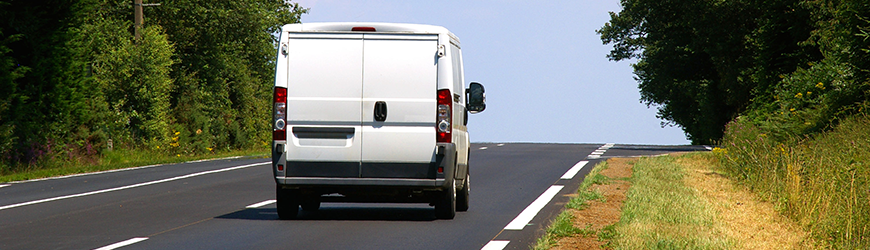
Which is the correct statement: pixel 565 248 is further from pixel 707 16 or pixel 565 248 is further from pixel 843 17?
pixel 707 16

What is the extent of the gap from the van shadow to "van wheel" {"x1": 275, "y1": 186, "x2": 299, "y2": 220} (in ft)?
0.49

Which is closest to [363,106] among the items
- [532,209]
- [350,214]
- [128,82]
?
[350,214]

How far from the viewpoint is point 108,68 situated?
31.1 metres

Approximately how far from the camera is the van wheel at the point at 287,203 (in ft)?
40.1

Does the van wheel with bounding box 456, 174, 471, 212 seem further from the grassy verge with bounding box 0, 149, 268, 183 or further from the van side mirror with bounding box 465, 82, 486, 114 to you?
the grassy verge with bounding box 0, 149, 268, 183

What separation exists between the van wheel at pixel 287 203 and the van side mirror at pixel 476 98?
2.69m

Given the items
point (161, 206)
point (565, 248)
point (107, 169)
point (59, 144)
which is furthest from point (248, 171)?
point (565, 248)

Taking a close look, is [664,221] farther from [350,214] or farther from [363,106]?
[350,214]

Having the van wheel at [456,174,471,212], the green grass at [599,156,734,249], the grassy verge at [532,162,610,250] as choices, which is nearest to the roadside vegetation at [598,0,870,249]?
the green grass at [599,156,734,249]

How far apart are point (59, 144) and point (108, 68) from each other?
6423 mm

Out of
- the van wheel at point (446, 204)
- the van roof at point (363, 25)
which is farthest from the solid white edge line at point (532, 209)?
the van roof at point (363, 25)

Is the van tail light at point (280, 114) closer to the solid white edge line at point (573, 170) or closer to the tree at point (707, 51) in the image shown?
the solid white edge line at point (573, 170)

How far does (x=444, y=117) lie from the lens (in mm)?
11633

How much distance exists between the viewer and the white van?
38.2 feet
